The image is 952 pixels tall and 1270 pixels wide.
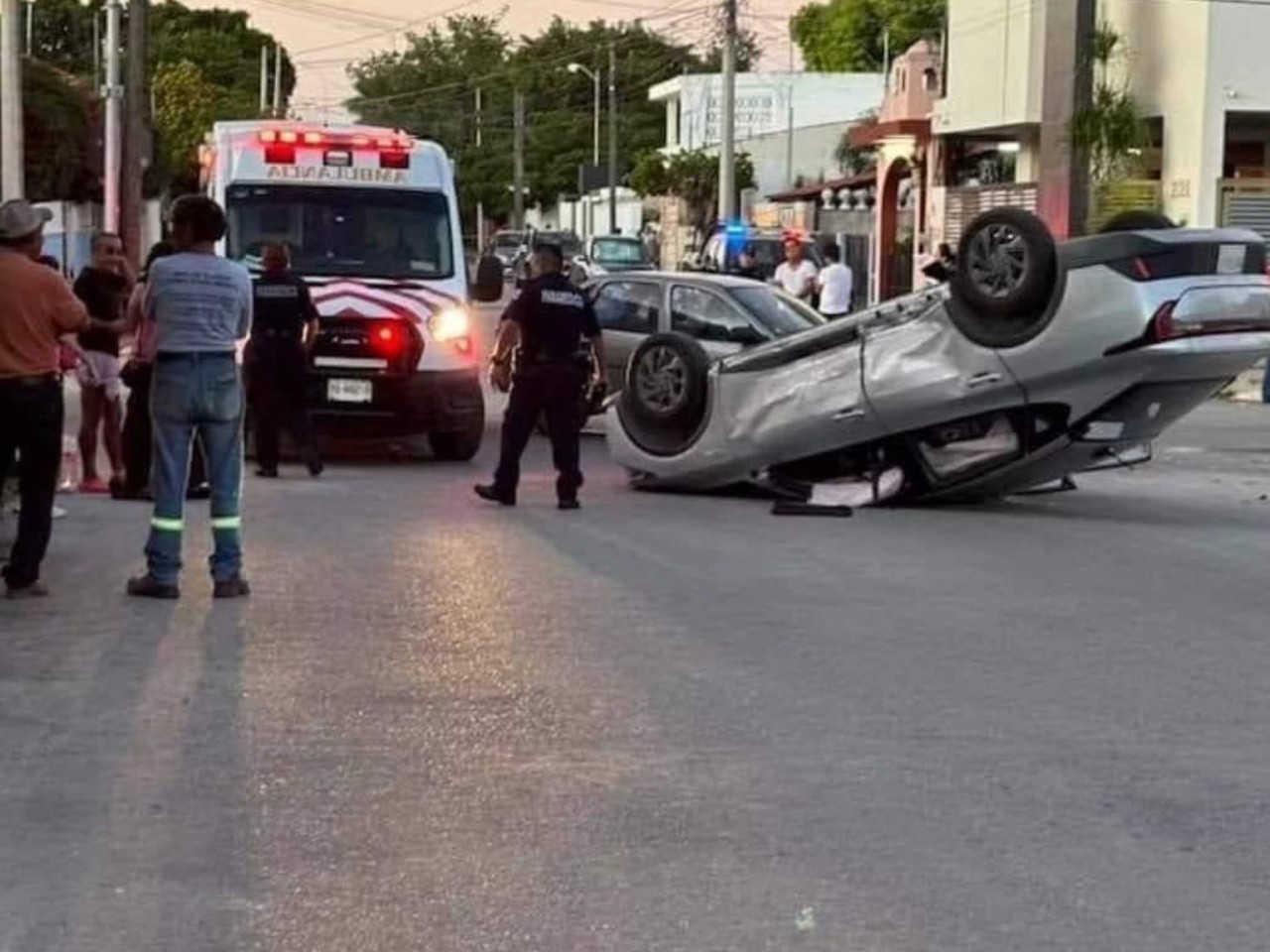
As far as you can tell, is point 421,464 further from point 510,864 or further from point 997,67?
point 997,67

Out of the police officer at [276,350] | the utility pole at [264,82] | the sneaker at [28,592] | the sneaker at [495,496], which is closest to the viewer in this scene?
the sneaker at [28,592]

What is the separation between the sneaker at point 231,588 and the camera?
9883mm

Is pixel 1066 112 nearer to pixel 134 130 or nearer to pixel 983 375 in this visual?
pixel 983 375

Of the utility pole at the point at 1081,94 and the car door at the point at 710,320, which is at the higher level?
the utility pole at the point at 1081,94

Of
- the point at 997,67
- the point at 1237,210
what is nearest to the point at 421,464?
the point at 1237,210

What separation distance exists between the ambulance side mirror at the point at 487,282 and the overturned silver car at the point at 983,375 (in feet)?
9.04

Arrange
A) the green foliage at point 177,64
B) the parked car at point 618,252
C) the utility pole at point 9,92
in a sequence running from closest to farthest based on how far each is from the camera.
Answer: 1. the utility pole at point 9,92
2. the parked car at point 618,252
3. the green foliage at point 177,64

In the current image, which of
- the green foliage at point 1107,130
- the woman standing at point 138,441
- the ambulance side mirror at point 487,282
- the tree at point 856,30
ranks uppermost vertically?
the tree at point 856,30

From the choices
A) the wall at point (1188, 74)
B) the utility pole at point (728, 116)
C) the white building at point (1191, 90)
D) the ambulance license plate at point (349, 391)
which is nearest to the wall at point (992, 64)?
the white building at point (1191, 90)

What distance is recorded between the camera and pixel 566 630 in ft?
30.5

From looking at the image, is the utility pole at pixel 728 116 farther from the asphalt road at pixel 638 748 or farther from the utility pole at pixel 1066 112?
the asphalt road at pixel 638 748

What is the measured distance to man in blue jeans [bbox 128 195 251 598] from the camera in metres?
9.67

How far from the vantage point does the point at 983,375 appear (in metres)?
13.1

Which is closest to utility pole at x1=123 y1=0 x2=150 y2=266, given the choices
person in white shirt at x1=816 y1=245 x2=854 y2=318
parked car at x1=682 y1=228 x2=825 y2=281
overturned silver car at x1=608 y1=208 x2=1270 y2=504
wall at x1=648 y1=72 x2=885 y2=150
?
parked car at x1=682 y1=228 x2=825 y2=281
